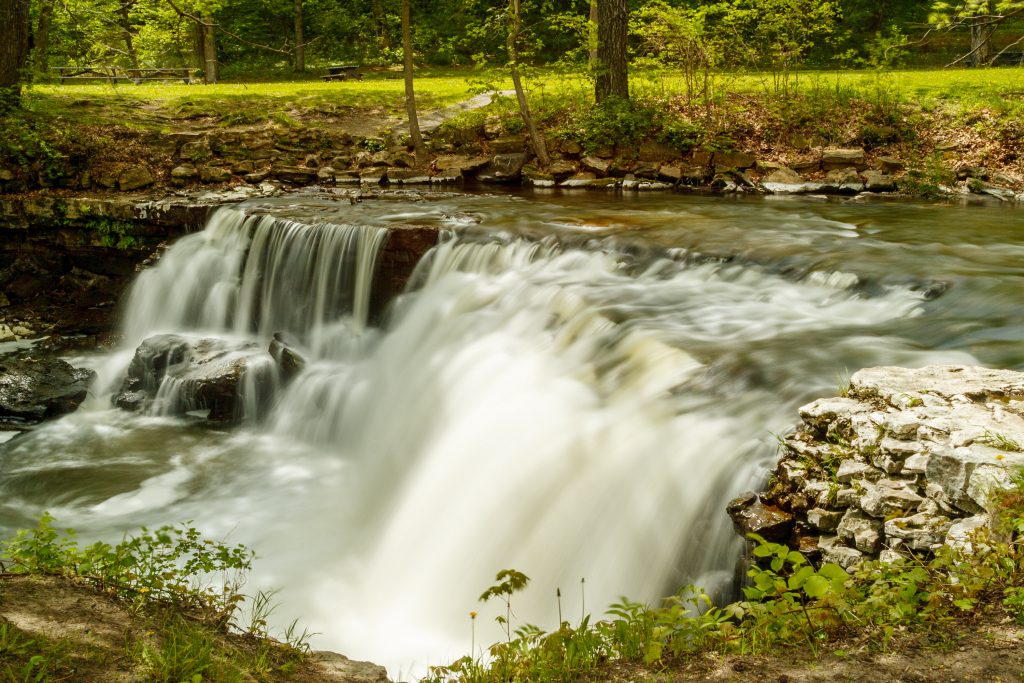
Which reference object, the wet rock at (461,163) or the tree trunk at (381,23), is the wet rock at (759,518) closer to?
the wet rock at (461,163)

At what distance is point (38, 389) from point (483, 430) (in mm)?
6506

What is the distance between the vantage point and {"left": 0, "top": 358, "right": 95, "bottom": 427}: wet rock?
962 cm

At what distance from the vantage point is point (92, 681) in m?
2.93

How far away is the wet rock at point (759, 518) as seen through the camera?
4.14 m

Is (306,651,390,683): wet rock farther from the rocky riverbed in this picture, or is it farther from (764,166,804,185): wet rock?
(764,166,804,185): wet rock

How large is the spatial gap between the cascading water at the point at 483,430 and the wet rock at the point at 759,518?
0.21 m

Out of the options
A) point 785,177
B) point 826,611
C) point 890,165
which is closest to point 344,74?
point 785,177

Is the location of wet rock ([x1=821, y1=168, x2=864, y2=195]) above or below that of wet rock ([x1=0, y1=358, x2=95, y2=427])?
above

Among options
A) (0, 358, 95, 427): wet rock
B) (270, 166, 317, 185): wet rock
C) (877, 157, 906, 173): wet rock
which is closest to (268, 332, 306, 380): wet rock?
(0, 358, 95, 427): wet rock

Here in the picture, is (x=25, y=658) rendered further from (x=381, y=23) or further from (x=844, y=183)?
(x=381, y=23)

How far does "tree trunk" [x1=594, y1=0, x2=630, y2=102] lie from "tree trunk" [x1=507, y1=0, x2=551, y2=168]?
1.53 m

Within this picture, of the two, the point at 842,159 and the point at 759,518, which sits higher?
the point at 842,159

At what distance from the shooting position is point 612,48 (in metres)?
16.5

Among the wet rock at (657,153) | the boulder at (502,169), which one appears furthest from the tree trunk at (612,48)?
the boulder at (502,169)
